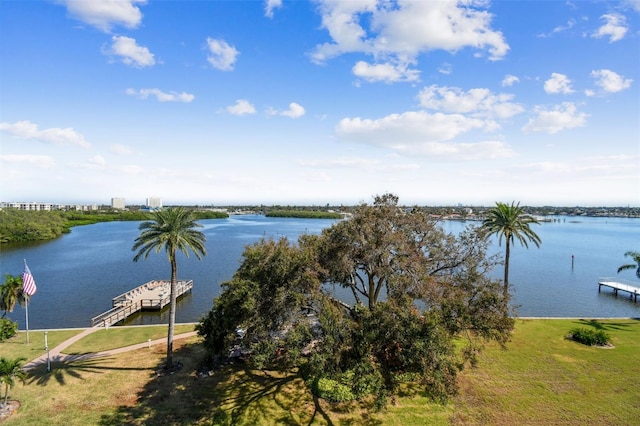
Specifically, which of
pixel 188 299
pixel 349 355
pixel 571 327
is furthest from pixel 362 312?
pixel 188 299

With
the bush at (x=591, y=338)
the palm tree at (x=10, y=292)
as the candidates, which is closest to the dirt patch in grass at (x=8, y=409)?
the palm tree at (x=10, y=292)

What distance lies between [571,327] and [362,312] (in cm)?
2290

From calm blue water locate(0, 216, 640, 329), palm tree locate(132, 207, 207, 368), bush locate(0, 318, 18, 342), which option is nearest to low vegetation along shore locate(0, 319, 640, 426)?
bush locate(0, 318, 18, 342)

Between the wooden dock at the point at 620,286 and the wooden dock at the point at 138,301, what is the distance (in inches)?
2275

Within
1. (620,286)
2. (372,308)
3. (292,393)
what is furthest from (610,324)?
(292,393)

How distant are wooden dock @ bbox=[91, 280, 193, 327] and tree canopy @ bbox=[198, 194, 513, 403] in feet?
57.2

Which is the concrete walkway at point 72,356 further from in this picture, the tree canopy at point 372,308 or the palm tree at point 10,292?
the tree canopy at point 372,308

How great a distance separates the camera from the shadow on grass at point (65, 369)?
795 inches

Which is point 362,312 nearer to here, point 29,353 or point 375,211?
point 375,211

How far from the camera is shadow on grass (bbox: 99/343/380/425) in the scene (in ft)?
56.2

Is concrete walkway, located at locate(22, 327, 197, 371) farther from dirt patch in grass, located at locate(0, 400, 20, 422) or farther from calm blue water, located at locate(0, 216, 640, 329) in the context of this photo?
calm blue water, located at locate(0, 216, 640, 329)

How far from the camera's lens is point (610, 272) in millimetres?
60094

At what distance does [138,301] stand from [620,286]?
62.2 m

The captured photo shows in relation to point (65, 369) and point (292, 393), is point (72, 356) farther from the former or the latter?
point (292, 393)
